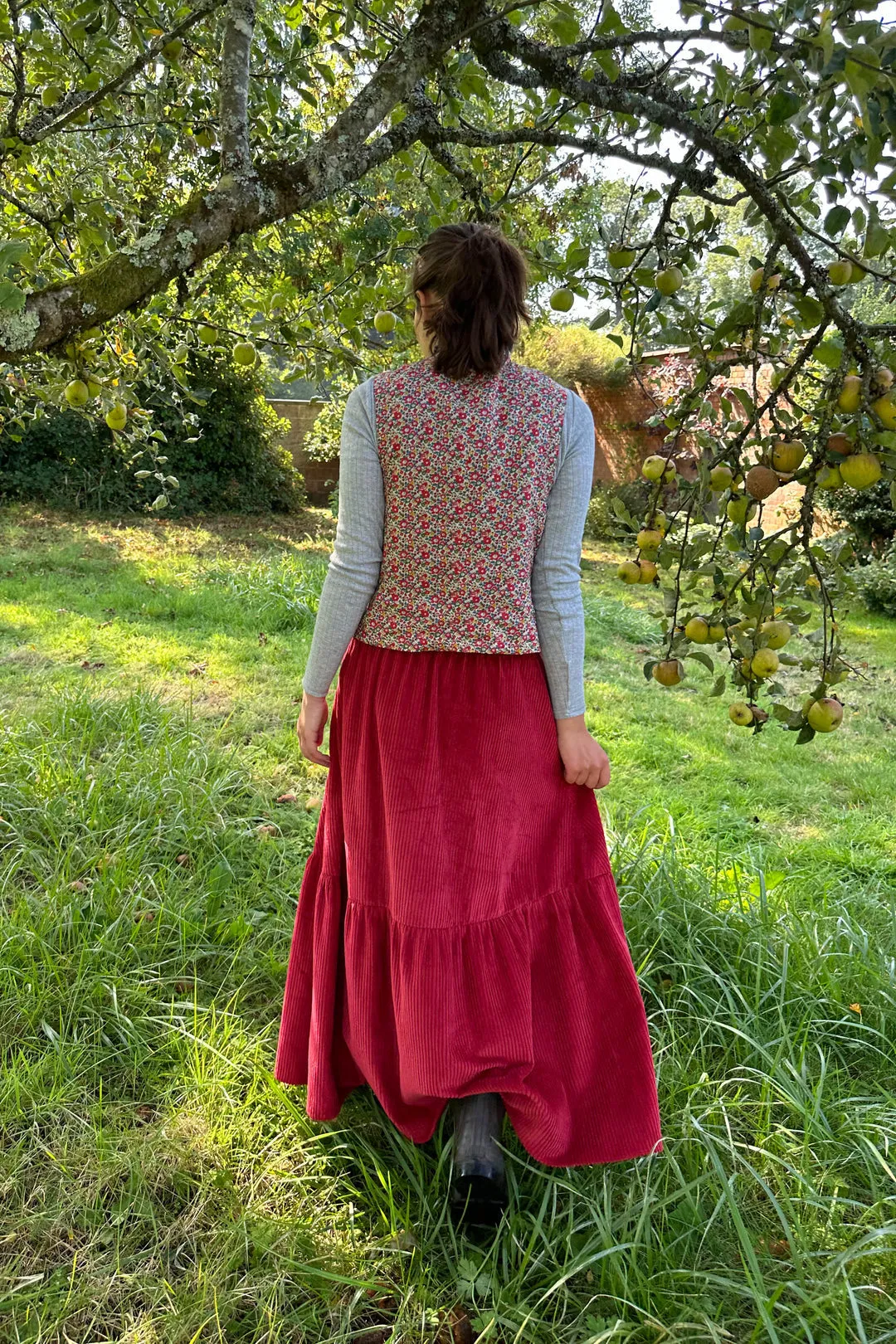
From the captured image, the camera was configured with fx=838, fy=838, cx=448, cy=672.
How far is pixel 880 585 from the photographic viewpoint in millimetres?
7363

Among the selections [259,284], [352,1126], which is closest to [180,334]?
[259,284]

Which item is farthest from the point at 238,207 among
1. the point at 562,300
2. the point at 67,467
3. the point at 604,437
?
the point at 604,437

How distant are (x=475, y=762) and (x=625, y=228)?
1.22 metres

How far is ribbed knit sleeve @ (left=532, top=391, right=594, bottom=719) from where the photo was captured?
1.52 m

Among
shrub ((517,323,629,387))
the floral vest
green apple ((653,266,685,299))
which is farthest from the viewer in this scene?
shrub ((517,323,629,387))

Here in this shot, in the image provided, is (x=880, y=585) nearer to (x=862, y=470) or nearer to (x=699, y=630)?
(x=699, y=630)

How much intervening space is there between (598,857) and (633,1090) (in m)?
0.43

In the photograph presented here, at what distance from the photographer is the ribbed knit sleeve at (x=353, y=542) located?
150cm

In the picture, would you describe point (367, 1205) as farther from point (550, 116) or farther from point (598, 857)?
point (550, 116)

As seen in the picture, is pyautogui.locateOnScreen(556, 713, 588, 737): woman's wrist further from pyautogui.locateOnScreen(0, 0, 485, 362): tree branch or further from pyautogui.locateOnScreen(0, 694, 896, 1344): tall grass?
pyautogui.locateOnScreen(0, 0, 485, 362): tree branch

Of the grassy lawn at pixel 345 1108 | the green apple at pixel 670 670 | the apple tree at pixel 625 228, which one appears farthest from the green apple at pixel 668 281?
the grassy lawn at pixel 345 1108

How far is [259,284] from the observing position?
3.69 m

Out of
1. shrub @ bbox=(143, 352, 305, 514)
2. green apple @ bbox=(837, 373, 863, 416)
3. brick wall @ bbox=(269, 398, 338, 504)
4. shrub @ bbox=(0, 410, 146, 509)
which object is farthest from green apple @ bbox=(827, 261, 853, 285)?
brick wall @ bbox=(269, 398, 338, 504)

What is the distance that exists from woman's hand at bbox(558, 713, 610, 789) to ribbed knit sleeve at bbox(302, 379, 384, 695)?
1.43 ft
